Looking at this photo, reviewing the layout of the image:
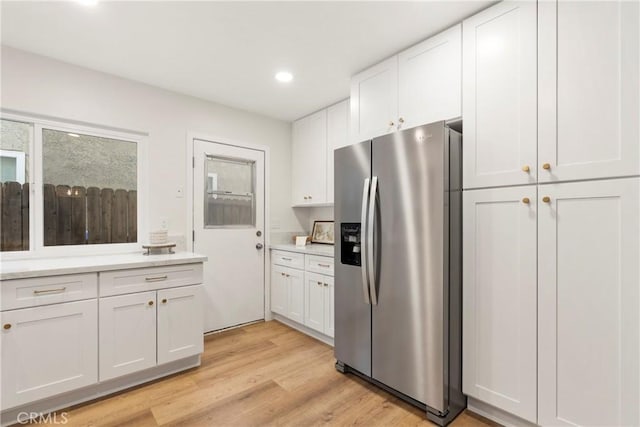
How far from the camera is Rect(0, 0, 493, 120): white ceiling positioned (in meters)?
1.79

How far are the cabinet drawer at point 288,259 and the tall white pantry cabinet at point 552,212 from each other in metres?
1.75

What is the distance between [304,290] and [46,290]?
204cm

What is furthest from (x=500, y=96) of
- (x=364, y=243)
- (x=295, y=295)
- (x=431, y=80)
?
(x=295, y=295)

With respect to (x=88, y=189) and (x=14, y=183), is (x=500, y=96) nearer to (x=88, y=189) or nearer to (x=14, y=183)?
(x=88, y=189)

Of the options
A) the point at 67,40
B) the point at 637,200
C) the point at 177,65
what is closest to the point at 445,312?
the point at 637,200

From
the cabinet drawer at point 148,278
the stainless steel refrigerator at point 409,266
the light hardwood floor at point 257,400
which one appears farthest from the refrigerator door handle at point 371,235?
the cabinet drawer at point 148,278

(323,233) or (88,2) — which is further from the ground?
(88,2)

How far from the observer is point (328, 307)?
9.34ft

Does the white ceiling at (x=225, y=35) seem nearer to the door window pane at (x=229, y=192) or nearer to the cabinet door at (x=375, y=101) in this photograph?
the cabinet door at (x=375, y=101)

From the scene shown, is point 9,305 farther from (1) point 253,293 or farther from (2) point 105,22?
(1) point 253,293

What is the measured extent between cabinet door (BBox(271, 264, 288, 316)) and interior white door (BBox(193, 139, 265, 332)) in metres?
0.14

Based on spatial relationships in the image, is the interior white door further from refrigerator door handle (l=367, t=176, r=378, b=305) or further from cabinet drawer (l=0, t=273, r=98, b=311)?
refrigerator door handle (l=367, t=176, r=378, b=305)

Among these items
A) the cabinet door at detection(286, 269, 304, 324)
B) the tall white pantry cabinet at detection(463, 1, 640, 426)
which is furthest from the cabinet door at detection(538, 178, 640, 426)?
the cabinet door at detection(286, 269, 304, 324)

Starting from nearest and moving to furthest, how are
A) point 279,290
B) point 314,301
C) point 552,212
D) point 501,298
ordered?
point 552,212 < point 501,298 < point 314,301 < point 279,290
